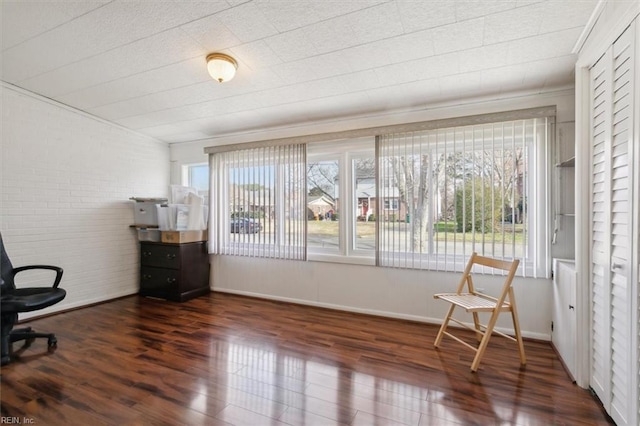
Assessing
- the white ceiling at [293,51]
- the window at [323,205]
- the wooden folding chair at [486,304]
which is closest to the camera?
the white ceiling at [293,51]

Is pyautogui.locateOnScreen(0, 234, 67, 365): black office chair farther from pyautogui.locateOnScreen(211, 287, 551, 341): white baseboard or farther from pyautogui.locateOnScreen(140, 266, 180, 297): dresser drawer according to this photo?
pyautogui.locateOnScreen(211, 287, 551, 341): white baseboard

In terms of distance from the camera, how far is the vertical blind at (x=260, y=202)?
3.56 m

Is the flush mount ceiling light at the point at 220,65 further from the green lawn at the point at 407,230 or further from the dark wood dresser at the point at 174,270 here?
the dark wood dresser at the point at 174,270

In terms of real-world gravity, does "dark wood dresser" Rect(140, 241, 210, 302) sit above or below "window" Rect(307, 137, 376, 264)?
below

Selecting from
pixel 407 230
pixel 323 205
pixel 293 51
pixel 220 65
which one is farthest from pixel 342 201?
pixel 220 65

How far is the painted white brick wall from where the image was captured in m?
2.95

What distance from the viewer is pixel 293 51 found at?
2.18 m

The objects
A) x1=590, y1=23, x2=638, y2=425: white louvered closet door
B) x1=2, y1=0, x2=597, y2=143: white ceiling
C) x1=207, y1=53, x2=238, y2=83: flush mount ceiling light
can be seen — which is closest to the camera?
x1=590, y1=23, x2=638, y2=425: white louvered closet door

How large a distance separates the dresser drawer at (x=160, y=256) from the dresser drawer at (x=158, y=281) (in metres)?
0.07

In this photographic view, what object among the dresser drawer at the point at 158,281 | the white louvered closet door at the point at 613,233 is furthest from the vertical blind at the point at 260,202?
the white louvered closet door at the point at 613,233

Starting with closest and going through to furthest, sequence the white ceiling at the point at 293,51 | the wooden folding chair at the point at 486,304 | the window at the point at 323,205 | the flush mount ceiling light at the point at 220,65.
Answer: the white ceiling at the point at 293,51, the wooden folding chair at the point at 486,304, the flush mount ceiling light at the point at 220,65, the window at the point at 323,205

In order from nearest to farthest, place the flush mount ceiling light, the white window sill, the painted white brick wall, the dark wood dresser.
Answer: the flush mount ceiling light < the painted white brick wall < the white window sill < the dark wood dresser

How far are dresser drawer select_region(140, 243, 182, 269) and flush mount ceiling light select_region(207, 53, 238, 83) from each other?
241 cm

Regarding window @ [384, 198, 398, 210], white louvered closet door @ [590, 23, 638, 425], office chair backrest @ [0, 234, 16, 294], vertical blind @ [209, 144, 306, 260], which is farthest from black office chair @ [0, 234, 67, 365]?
white louvered closet door @ [590, 23, 638, 425]
